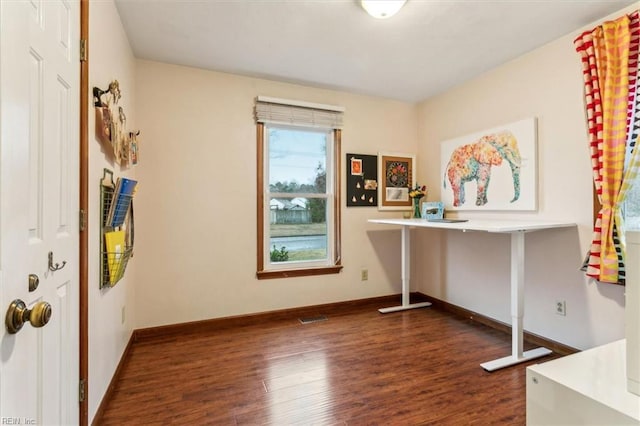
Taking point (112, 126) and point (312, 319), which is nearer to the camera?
point (112, 126)

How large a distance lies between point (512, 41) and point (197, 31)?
241 cm

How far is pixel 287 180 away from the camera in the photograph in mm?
3244

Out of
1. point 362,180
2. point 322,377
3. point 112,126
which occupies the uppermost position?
point 112,126

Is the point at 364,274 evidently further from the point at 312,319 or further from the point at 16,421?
the point at 16,421

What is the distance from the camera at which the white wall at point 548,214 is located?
2146 mm

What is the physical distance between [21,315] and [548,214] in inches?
119

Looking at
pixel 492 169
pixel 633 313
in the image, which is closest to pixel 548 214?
pixel 492 169

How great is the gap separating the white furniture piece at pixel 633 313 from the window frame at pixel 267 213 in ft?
8.68

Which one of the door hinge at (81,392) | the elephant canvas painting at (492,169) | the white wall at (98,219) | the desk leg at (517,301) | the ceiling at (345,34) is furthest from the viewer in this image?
the elephant canvas painting at (492,169)

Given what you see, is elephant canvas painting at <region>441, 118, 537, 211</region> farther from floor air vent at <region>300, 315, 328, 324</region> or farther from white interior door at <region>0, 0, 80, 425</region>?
white interior door at <region>0, 0, 80, 425</region>

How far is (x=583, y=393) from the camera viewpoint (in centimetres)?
77

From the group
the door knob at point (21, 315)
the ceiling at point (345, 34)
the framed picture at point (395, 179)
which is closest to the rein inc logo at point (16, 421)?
the door knob at point (21, 315)

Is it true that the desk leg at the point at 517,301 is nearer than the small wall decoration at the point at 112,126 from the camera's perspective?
No

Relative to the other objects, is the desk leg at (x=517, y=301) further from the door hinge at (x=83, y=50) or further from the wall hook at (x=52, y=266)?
the door hinge at (x=83, y=50)
